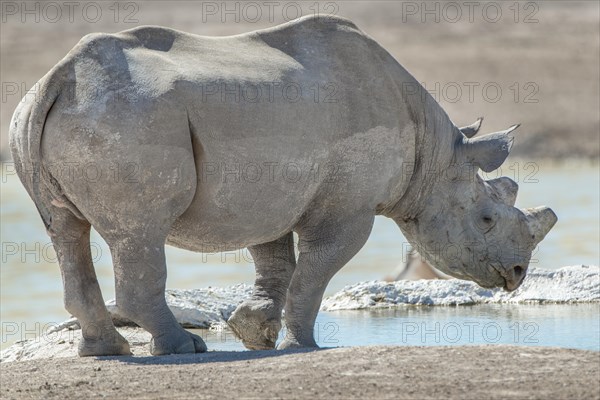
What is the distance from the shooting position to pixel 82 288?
11594 mm

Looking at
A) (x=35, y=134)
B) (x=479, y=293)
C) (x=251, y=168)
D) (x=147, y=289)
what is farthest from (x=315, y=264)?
(x=479, y=293)

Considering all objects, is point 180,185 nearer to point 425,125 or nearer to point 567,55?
point 425,125

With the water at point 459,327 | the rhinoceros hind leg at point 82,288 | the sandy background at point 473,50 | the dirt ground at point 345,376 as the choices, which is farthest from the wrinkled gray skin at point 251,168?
the sandy background at point 473,50

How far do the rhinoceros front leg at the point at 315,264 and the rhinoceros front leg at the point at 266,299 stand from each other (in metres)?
0.55

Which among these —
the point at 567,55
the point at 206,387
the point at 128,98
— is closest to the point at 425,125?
the point at 128,98

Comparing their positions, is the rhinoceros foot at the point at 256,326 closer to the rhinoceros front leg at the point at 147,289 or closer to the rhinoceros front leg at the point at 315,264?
the rhinoceros front leg at the point at 315,264

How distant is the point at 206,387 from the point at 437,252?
3.71m

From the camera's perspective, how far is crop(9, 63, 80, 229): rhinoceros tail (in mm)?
10922

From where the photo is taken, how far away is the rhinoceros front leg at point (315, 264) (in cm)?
1189

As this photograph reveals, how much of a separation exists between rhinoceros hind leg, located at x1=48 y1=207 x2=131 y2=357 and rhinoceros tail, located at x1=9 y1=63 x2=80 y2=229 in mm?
227

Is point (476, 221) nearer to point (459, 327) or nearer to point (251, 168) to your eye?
point (459, 327)

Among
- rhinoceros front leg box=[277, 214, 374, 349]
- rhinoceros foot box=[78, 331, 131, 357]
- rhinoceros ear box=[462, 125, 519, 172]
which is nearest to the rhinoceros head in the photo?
rhinoceros ear box=[462, 125, 519, 172]

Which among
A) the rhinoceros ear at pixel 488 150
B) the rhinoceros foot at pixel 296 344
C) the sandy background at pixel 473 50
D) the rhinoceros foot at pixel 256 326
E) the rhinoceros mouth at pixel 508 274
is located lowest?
the rhinoceros foot at pixel 296 344

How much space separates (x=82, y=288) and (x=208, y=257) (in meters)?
11.4
